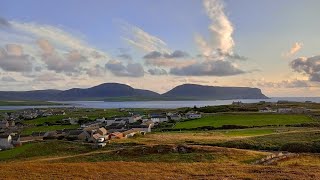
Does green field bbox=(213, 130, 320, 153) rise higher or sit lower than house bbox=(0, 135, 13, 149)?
higher

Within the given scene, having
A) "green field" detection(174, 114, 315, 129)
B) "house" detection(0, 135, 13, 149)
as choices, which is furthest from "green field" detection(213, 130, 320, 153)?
"house" detection(0, 135, 13, 149)

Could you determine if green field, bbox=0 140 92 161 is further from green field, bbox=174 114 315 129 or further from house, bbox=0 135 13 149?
green field, bbox=174 114 315 129

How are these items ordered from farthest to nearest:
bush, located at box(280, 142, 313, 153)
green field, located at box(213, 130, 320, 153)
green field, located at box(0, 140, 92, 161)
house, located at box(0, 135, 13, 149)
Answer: house, located at box(0, 135, 13, 149) < green field, located at box(0, 140, 92, 161) < green field, located at box(213, 130, 320, 153) < bush, located at box(280, 142, 313, 153)

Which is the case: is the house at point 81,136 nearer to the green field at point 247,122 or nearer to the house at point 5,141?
the house at point 5,141

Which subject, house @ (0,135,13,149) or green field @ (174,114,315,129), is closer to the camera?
house @ (0,135,13,149)

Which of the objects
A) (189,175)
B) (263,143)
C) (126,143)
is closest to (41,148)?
(126,143)

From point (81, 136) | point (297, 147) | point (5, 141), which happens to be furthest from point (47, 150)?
point (297, 147)

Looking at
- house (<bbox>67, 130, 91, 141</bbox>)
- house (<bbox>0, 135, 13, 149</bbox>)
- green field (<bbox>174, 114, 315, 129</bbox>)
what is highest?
green field (<bbox>174, 114, 315, 129</bbox>)

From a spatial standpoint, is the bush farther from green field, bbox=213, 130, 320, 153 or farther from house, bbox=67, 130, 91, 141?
house, bbox=67, 130, 91, 141

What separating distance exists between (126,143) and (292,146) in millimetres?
28743

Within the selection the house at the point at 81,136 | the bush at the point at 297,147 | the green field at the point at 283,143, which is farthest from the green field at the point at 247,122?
the bush at the point at 297,147

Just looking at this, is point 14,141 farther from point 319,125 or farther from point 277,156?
point 319,125

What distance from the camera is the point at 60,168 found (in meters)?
37.9

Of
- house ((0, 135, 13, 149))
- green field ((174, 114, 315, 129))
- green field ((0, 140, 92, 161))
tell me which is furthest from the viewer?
green field ((174, 114, 315, 129))
